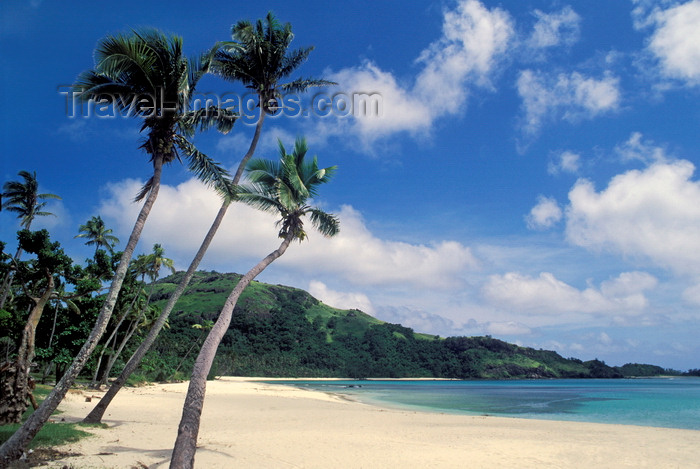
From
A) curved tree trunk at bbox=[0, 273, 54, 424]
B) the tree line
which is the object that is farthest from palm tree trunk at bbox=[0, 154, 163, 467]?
curved tree trunk at bbox=[0, 273, 54, 424]

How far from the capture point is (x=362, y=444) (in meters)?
12.9

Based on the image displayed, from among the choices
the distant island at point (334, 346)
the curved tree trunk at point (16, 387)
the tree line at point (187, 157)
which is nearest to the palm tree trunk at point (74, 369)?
the tree line at point (187, 157)

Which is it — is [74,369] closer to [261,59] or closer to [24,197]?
[261,59]

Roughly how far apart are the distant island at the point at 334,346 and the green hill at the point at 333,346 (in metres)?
0.30

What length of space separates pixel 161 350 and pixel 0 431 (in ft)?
206

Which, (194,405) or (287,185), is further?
(287,185)

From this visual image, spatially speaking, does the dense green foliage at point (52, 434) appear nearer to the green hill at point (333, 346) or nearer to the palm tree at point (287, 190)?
the palm tree at point (287, 190)

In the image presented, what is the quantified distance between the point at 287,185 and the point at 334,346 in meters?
128

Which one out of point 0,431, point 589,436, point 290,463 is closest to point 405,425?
point 589,436

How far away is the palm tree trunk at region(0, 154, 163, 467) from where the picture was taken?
7652 millimetres

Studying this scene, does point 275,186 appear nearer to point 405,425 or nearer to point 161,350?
point 405,425

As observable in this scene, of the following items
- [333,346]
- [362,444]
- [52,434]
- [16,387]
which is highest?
[16,387]

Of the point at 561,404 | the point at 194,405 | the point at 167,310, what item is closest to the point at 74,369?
the point at 194,405

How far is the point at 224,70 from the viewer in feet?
44.4
